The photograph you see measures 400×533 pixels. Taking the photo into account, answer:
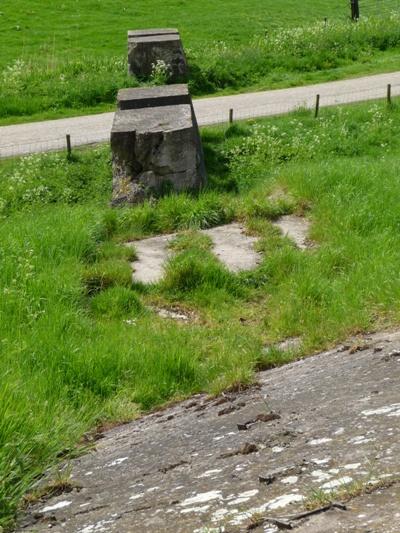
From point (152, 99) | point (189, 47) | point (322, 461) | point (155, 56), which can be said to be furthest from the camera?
point (189, 47)

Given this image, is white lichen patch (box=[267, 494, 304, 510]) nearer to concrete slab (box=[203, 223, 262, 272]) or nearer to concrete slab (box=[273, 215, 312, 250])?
concrete slab (box=[203, 223, 262, 272])

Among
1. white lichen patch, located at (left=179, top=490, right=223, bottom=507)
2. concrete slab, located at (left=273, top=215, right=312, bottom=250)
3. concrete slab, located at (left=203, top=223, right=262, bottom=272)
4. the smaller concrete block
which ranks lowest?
concrete slab, located at (left=203, top=223, right=262, bottom=272)

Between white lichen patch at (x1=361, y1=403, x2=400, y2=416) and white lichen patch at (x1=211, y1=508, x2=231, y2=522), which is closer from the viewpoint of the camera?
white lichen patch at (x1=211, y1=508, x2=231, y2=522)

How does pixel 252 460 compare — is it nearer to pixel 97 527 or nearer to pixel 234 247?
pixel 97 527

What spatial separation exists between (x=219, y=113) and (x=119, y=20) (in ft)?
47.0

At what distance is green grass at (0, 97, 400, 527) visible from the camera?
6.47 meters

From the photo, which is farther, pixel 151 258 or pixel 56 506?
pixel 151 258

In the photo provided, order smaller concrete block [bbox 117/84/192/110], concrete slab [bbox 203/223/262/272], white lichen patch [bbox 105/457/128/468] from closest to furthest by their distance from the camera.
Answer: white lichen patch [bbox 105/457/128/468] < concrete slab [bbox 203/223/262/272] < smaller concrete block [bbox 117/84/192/110]

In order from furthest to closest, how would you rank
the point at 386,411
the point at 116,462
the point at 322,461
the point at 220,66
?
the point at 220,66
the point at 116,462
the point at 386,411
the point at 322,461

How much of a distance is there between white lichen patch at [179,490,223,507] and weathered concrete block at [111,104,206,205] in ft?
30.4

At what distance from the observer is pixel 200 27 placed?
103ft

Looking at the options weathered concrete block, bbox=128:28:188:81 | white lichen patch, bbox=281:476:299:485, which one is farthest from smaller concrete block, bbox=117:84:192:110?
white lichen patch, bbox=281:476:299:485

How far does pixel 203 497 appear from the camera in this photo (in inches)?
164

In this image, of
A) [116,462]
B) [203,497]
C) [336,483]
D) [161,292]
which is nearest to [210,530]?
[203,497]
